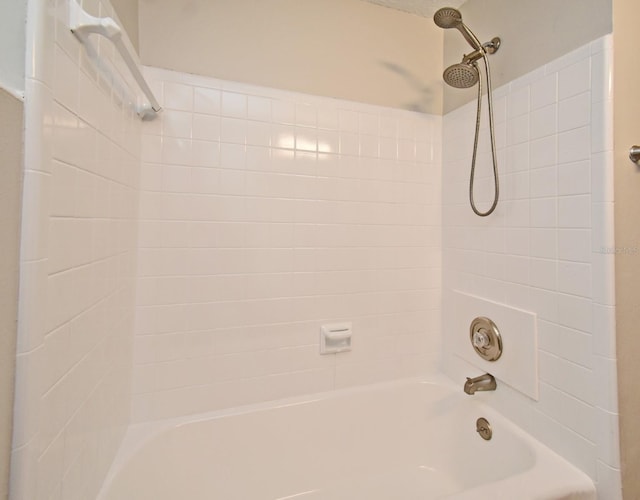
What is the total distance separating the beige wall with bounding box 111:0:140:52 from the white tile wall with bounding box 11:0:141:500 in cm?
11

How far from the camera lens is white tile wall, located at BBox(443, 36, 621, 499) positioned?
34.7 inches

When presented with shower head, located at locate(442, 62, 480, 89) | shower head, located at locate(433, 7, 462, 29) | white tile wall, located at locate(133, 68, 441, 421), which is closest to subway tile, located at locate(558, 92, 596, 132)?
shower head, located at locate(442, 62, 480, 89)

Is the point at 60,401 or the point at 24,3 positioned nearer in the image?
the point at 24,3

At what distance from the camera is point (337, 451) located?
133 cm

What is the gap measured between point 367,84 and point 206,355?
1411 mm

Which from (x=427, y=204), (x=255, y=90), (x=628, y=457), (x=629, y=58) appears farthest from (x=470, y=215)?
(x=255, y=90)

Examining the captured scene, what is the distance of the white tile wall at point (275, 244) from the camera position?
1.18 meters

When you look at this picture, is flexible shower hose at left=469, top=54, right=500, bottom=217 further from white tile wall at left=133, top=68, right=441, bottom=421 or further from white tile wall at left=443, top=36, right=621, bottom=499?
white tile wall at left=133, top=68, right=441, bottom=421

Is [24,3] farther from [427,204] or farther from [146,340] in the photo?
[427,204]

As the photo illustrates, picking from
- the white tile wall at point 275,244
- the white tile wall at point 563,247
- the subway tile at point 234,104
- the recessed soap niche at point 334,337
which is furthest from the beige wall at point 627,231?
the subway tile at point 234,104

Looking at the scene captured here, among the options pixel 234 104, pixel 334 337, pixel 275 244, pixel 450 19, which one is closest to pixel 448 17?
pixel 450 19

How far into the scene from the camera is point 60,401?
646 mm

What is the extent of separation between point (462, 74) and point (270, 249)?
1.05 metres

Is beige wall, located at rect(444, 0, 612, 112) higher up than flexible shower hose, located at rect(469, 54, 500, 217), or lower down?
higher up
